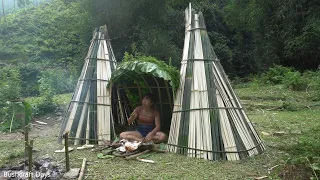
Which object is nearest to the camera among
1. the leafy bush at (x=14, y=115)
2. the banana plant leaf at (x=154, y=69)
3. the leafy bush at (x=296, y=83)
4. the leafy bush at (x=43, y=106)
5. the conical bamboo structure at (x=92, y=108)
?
the banana plant leaf at (x=154, y=69)

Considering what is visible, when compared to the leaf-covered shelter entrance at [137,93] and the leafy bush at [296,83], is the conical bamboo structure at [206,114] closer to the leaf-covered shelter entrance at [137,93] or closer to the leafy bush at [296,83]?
the leaf-covered shelter entrance at [137,93]

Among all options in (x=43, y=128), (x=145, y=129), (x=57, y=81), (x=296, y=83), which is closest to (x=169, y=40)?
(x=57, y=81)

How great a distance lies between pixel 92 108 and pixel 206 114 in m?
2.21

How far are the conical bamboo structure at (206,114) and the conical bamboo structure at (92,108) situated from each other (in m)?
1.40

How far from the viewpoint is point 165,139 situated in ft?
19.1

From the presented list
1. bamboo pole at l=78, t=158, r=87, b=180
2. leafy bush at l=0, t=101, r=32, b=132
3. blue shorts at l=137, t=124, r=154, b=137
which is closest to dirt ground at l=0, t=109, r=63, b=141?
leafy bush at l=0, t=101, r=32, b=132

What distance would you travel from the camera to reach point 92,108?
5727 millimetres

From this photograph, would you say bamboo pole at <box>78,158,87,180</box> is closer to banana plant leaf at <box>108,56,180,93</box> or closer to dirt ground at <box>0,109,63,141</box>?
banana plant leaf at <box>108,56,180,93</box>

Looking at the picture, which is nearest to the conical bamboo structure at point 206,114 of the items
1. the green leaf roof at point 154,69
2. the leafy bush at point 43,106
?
the green leaf roof at point 154,69

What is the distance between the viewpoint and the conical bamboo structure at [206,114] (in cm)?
462

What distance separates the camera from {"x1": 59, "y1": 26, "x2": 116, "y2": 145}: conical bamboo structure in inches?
223

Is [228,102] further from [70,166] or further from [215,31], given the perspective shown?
[215,31]

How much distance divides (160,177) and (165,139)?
1.87 meters

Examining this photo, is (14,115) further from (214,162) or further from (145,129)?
(214,162)
